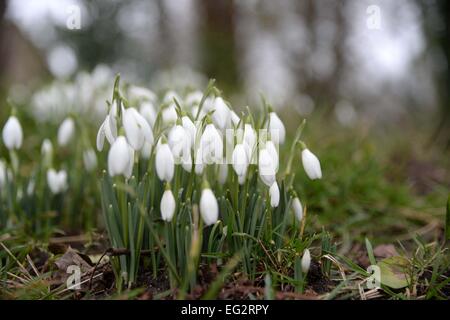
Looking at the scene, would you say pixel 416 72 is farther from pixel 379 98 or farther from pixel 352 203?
pixel 352 203

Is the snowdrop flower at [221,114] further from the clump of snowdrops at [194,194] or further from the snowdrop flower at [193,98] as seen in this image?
the snowdrop flower at [193,98]

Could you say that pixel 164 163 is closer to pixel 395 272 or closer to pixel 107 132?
pixel 107 132

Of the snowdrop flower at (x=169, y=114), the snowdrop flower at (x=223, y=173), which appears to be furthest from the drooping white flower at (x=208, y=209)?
the snowdrop flower at (x=169, y=114)

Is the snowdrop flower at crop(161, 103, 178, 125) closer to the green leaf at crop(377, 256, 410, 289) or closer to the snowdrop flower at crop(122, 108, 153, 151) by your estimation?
the snowdrop flower at crop(122, 108, 153, 151)

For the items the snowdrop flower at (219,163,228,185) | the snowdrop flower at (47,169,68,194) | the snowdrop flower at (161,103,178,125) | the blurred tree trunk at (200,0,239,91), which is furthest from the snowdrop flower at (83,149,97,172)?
the blurred tree trunk at (200,0,239,91)

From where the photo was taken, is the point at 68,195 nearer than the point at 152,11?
Yes
